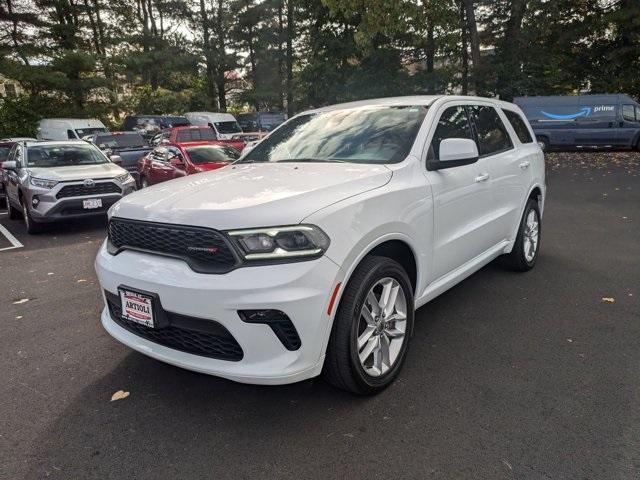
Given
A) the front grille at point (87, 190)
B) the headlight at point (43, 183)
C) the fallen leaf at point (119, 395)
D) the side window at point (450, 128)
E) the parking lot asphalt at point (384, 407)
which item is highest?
the side window at point (450, 128)

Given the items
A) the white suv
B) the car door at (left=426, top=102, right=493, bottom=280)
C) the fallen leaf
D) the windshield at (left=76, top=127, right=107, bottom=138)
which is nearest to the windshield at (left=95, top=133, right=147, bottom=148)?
the windshield at (left=76, top=127, right=107, bottom=138)

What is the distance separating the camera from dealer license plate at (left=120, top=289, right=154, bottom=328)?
8.43 feet

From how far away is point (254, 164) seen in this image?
3.76m

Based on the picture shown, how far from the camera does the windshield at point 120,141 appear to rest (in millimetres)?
14366

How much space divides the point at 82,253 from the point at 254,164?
4.28 m

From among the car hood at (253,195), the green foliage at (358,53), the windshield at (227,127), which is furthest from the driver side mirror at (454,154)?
the windshield at (227,127)

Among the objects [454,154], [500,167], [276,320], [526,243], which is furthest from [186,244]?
[526,243]

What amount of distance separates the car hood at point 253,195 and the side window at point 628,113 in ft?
63.9

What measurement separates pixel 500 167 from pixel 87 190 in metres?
6.82

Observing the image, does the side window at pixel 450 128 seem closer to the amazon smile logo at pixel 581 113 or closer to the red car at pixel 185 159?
the red car at pixel 185 159

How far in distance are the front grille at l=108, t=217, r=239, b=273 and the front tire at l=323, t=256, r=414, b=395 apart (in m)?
0.68

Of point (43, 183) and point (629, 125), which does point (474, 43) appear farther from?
point (43, 183)

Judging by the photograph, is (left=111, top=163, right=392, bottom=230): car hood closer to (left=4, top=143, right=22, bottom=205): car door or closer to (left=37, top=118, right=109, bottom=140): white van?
(left=4, top=143, right=22, bottom=205): car door

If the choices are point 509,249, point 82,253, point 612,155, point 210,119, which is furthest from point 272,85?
point 509,249
